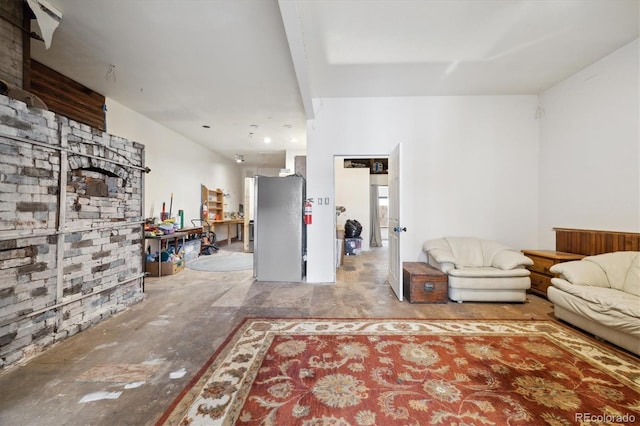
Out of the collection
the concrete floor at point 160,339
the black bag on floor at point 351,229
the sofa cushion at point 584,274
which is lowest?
the concrete floor at point 160,339

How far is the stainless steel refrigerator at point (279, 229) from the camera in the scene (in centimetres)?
415

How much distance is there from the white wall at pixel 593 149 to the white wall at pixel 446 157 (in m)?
0.24

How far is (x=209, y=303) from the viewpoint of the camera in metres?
3.15

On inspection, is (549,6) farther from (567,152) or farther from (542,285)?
(542,285)

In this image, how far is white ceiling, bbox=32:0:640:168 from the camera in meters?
2.24

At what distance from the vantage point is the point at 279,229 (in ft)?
13.7

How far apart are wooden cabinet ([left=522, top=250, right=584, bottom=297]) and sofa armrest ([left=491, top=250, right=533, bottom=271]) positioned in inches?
13.6

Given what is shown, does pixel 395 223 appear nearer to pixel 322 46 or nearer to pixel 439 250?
pixel 439 250

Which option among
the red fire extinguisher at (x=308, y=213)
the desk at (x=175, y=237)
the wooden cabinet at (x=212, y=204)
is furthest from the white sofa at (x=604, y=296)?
the wooden cabinet at (x=212, y=204)

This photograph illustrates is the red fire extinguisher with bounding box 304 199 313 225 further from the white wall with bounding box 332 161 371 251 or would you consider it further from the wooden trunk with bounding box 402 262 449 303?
the white wall with bounding box 332 161 371 251

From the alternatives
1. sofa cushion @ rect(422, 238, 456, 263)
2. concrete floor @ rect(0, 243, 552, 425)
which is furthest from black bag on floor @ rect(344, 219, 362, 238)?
sofa cushion @ rect(422, 238, 456, 263)

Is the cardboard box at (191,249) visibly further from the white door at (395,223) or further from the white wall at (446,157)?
the white door at (395,223)

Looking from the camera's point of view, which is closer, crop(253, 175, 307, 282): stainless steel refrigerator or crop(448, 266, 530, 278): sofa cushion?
crop(448, 266, 530, 278): sofa cushion

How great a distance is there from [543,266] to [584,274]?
2.84ft
